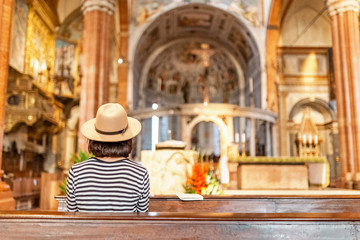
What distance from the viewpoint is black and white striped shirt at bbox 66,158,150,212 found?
2.30 m

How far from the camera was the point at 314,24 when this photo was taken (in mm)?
19625

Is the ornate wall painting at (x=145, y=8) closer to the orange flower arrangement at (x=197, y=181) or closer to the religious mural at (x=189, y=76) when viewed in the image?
the religious mural at (x=189, y=76)

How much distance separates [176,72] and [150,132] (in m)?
7.00

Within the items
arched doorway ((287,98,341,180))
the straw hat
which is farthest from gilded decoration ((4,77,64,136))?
arched doorway ((287,98,341,180))

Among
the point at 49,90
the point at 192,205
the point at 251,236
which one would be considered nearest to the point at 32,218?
the point at 251,236

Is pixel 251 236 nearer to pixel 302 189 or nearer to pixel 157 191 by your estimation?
pixel 157 191

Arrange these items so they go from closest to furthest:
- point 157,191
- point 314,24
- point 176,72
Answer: point 157,191 → point 314,24 → point 176,72

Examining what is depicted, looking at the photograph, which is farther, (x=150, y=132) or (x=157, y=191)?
(x=150, y=132)

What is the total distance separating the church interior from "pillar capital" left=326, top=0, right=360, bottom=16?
3cm

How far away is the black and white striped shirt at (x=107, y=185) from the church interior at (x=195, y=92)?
71.1 inches

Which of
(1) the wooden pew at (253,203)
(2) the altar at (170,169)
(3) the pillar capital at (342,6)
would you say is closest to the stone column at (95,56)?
(2) the altar at (170,169)

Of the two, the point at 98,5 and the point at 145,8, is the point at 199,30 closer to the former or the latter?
the point at 145,8

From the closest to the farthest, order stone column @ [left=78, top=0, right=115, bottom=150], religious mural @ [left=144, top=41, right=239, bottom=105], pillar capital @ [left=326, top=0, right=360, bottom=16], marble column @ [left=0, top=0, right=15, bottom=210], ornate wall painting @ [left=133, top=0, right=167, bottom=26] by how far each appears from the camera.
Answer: marble column @ [left=0, top=0, right=15, bottom=210] → stone column @ [left=78, top=0, right=115, bottom=150] → pillar capital @ [left=326, top=0, right=360, bottom=16] → ornate wall painting @ [left=133, top=0, right=167, bottom=26] → religious mural @ [left=144, top=41, right=239, bottom=105]

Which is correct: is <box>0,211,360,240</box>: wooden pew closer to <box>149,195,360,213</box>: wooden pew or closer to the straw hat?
the straw hat
